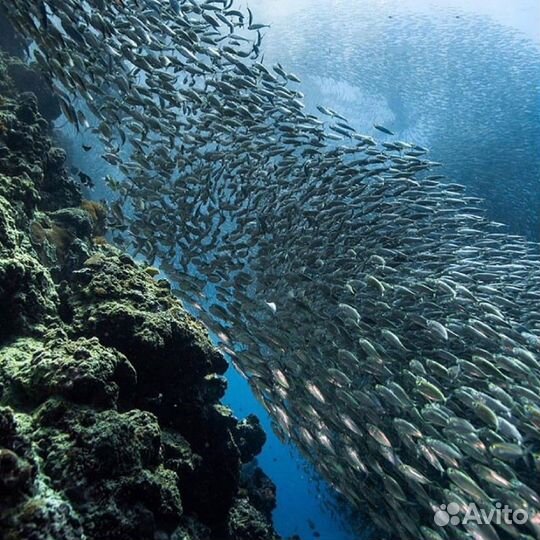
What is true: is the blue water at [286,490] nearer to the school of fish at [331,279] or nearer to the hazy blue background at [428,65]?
the hazy blue background at [428,65]

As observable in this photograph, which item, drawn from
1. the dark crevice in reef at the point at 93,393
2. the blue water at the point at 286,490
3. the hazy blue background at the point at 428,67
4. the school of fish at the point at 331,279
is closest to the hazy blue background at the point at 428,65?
the hazy blue background at the point at 428,67

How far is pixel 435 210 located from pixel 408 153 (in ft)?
4.95

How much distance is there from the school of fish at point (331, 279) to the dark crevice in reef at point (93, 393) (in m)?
1.13

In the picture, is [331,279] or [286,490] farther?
[286,490]

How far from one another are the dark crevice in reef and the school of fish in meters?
1.13

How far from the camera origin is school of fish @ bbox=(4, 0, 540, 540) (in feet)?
20.0

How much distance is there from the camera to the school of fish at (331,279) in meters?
6.10

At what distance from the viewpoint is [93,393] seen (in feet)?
12.7

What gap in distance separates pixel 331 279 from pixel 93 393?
492 centimetres

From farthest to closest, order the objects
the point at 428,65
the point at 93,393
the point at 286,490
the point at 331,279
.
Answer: the point at 286,490
the point at 428,65
the point at 331,279
the point at 93,393

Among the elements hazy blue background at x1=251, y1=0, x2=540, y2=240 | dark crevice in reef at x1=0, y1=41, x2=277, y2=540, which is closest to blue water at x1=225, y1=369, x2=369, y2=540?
hazy blue background at x1=251, y1=0, x2=540, y2=240

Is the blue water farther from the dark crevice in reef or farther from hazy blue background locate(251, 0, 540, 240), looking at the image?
the dark crevice in reef

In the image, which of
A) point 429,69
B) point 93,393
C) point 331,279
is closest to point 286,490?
point 429,69

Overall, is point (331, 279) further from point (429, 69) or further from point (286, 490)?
point (286, 490)
